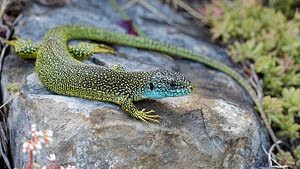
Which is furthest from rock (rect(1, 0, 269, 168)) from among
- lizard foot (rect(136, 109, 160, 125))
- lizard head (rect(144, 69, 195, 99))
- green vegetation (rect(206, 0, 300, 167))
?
green vegetation (rect(206, 0, 300, 167))

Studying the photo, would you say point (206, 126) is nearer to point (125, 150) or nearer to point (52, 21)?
point (125, 150)

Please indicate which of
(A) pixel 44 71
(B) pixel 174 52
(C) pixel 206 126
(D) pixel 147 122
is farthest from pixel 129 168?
(B) pixel 174 52

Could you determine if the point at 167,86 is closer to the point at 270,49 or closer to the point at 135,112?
the point at 135,112

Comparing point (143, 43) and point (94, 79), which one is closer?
point (94, 79)

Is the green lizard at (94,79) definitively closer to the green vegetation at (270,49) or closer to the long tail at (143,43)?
the long tail at (143,43)

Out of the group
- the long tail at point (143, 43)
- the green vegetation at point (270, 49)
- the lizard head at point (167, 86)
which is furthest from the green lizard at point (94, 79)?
the green vegetation at point (270, 49)

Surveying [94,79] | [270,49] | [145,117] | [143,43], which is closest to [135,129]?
[145,117]

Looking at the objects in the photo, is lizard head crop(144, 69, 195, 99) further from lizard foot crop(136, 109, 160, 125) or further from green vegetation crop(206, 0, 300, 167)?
green vegetation crop(206, 0, 300, 167)
